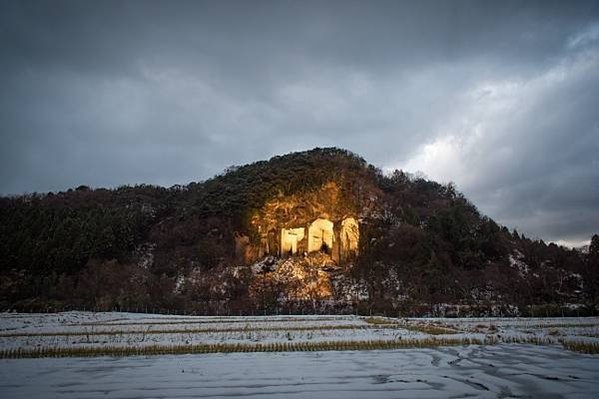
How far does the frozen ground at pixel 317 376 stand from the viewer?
667 cm

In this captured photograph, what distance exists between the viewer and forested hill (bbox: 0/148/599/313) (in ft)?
153

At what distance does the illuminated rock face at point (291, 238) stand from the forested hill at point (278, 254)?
163 cm

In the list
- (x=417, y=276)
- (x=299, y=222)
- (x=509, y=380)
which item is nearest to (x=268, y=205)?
(x=299, y=222)

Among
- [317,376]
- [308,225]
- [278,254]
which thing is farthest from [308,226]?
[317,376]

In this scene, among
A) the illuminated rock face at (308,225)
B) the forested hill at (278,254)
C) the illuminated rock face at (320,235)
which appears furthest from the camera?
the illuminated rock face at (320,235)

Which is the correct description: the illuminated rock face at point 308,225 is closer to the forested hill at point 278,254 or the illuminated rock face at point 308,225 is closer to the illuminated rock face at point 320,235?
the illuminated rock face at point 320,235

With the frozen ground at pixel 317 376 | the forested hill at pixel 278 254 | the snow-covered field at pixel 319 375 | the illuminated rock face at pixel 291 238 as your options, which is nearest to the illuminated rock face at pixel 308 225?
the illuminated rock face at pixel 291 238

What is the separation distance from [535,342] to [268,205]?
56.2 meters

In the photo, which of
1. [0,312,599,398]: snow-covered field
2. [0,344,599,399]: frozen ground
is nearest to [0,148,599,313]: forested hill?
[0,312,599,398]: snow-covered field

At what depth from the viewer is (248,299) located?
4788 cm

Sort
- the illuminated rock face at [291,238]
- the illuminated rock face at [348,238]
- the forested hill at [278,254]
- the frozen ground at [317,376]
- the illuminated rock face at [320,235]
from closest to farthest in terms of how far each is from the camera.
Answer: the frozen ground at [317,376] → the forested hill at [278,254] → the illuminated rock face at [348,238] → the illuminated rock face at [291,238] → the illuminated rock face at [320,235]

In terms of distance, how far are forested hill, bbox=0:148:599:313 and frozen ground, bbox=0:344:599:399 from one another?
99.4 feet

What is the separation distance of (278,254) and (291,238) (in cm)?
353

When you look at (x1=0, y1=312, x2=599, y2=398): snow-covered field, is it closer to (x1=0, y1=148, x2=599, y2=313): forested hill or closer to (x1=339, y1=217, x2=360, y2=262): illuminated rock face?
(x1=0, y1=148, x2=599, y2=313): forested hill
